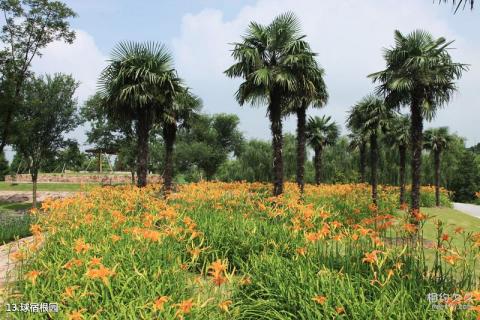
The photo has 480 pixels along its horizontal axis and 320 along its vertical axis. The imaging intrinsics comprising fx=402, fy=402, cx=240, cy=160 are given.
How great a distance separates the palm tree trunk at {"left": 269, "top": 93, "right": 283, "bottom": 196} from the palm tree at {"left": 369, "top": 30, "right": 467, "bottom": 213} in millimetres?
4442

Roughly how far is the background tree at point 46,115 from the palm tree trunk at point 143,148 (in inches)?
351

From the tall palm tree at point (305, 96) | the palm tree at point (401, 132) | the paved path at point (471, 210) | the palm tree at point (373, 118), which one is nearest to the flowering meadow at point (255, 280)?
the tall palm tree at point (305, 96)

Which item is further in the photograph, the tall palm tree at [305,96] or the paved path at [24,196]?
the paved path at [24,196]

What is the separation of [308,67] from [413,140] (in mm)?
4996

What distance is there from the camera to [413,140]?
15.4 m

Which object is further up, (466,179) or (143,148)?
(143,148)

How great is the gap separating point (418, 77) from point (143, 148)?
11087mm

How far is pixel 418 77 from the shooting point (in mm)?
14641

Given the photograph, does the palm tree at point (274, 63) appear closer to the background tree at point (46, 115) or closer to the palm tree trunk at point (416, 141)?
the palm tree trunk at point (416, 141)

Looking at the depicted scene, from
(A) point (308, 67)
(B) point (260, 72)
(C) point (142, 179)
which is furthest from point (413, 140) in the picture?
(C) point (142, 179)

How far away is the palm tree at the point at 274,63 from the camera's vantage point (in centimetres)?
1594

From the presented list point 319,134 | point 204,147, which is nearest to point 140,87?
point 319,134

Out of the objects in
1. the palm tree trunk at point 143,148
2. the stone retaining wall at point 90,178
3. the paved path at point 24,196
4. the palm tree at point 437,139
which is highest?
the palm tree at point 437,139

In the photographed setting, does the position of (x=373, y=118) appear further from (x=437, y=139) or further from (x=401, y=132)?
(x=437, y=139)
